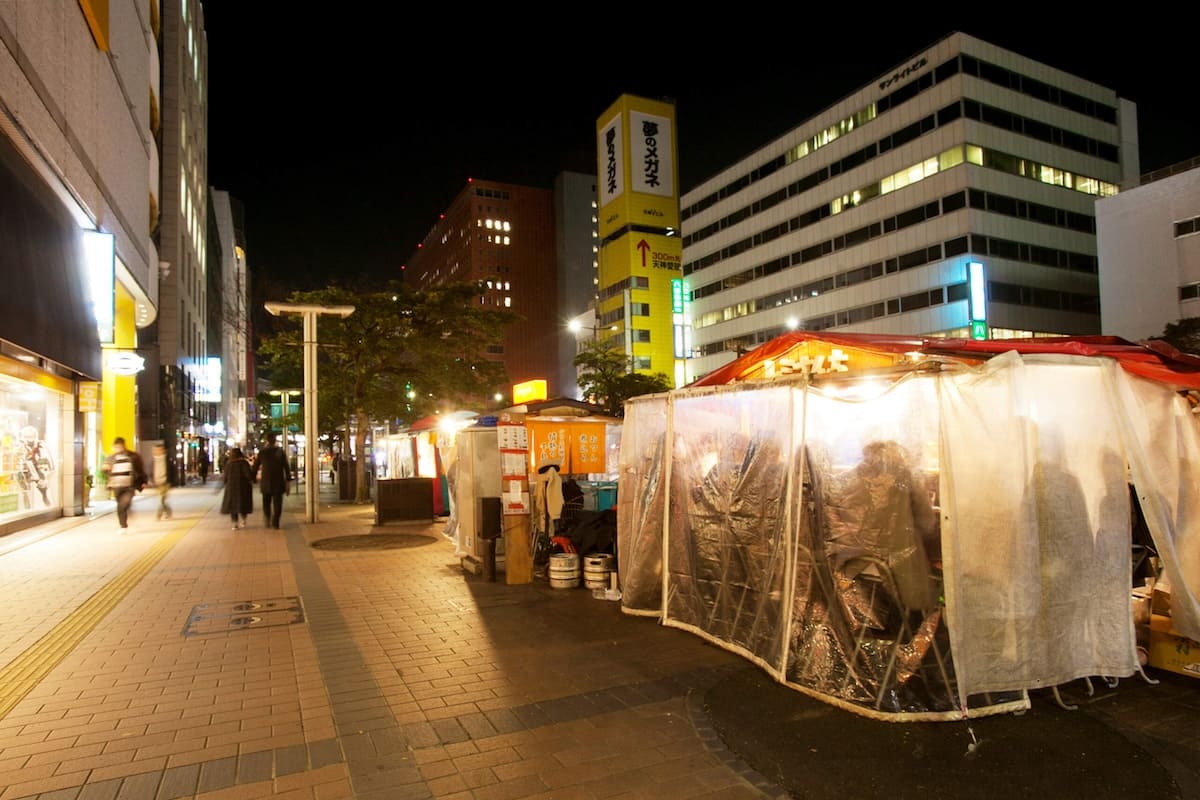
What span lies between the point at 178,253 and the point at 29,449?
78.1 ft

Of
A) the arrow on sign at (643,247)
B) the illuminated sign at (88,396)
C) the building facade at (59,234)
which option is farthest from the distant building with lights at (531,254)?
the illuminated sign at (88,396)

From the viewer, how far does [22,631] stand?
6.99 m

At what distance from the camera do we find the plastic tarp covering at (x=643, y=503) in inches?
281

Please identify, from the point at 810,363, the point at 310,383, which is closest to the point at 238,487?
the point at 310,383

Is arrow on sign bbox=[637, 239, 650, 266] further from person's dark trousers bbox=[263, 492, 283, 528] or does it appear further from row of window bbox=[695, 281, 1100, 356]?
person's dark trousers bbox=[263, 492, 283, 528]

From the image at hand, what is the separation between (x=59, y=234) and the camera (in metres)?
14.8

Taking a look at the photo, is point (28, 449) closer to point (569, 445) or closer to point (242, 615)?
point (242, 615)

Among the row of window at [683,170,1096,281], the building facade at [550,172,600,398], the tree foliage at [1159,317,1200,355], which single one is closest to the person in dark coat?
the tree foliage at [1159,317,1200,355]

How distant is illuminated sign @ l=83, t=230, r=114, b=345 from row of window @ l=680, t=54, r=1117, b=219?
4463 cm

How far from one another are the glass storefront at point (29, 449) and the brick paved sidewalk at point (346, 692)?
6.17 meters

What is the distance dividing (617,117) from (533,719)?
226ft

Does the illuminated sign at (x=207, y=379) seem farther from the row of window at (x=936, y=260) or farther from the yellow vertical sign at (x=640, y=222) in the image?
the row of window at (x=936, y=260)

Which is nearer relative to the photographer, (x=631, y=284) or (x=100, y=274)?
(x=100, y=274)

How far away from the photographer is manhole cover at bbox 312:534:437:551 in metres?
12.3
